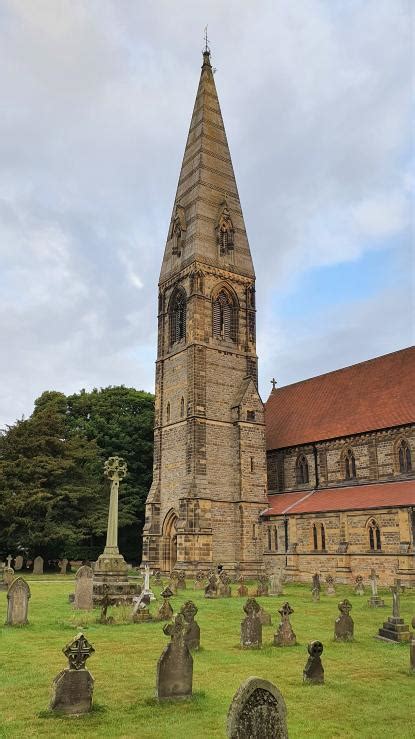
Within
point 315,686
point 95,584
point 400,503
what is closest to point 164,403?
point 400,503

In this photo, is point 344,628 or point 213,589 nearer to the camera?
point 344,628

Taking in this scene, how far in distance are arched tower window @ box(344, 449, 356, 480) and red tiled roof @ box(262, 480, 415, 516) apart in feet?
2.63

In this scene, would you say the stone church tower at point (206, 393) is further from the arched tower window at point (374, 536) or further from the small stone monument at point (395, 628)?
the small stone monument at point (395, 628)

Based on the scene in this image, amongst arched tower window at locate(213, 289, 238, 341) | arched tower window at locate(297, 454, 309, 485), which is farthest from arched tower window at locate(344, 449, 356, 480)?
arched tower window at locate(213, 289, 238, 341)

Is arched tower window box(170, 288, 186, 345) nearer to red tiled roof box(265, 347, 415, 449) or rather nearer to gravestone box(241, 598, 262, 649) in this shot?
red tiled roof box(265, 347, 415, 449)

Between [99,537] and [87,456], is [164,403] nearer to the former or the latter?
[87,456]

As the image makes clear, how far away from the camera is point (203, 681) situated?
8164 mm

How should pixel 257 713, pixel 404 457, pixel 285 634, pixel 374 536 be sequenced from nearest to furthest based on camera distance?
pixel 257 713, pixel 285 634, pixel 374 536, pixel 404 457

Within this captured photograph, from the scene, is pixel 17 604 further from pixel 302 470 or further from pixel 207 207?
pixel 207 207

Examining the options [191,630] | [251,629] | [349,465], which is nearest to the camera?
[191,630]

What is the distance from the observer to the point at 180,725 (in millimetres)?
6285

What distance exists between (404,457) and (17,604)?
21798 millimetres

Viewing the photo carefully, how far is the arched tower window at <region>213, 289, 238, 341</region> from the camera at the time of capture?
35656 mm

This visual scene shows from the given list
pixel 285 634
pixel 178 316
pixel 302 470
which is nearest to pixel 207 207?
pixel 178 316
